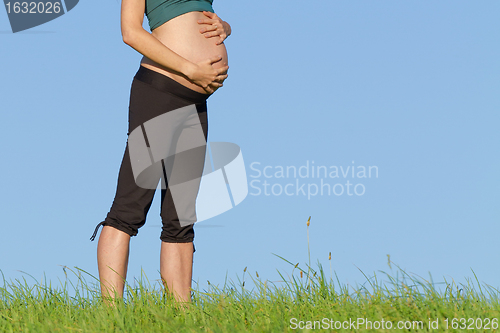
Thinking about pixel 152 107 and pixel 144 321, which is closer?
pixel 144 321

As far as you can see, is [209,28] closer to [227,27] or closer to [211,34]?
[211,34]

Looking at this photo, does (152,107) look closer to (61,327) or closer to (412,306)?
(61,327)

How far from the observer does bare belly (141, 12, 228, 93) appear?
9.12 ft

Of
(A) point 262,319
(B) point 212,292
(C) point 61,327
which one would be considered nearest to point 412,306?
(A) point 262,319

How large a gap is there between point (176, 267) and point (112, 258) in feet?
1.40

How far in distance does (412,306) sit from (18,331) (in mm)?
1989

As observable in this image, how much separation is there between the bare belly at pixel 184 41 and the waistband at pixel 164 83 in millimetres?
21

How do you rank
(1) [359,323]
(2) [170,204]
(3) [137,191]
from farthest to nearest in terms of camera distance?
(2) [170,204]
(3) [137,191]
(1) [359,323]

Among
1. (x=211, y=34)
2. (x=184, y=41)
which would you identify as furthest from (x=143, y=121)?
(x=211, y=34)

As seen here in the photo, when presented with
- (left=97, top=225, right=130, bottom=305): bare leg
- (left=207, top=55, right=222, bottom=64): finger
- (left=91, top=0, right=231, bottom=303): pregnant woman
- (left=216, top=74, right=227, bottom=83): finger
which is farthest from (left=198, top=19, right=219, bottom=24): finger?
(left=97, top=225, right=130, bottom=305): bare leg

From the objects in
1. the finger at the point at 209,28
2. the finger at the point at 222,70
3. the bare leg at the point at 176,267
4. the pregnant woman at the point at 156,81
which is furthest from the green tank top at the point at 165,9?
the bare leg at the point at 176,267

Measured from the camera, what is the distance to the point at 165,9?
2816 millimetres

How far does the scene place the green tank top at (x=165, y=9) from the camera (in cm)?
280

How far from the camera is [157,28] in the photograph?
2855 mm
